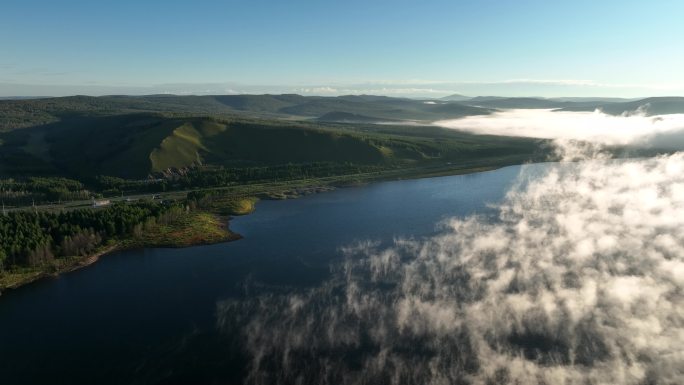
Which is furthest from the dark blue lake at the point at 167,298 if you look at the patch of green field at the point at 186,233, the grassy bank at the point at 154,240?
the patch of green field at the point at 186,233

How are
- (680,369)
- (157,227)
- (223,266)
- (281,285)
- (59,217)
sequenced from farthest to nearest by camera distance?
(157,227) < (59,217) < (223,266) < (281,285) < (680,369)

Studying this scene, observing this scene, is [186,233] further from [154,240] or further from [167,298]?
[167,298]

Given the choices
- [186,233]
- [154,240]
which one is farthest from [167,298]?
[186,233]

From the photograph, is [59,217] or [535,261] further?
[59,217]

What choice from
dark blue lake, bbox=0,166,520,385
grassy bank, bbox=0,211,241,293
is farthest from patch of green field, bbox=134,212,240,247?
dark blue lake, bbox=0,166,520,385

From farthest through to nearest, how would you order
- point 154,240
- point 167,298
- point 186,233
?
point 186,233, point 154,240, point 167,298

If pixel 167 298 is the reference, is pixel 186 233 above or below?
above

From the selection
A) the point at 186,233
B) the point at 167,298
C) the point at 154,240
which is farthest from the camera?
the point at 186,233

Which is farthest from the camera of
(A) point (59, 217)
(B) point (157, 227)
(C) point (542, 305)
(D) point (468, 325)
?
(B) point (157, 227)

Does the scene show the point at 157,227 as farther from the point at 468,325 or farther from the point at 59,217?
the point at 468,325

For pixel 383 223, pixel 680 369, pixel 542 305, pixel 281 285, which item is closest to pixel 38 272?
pixel 281 285
